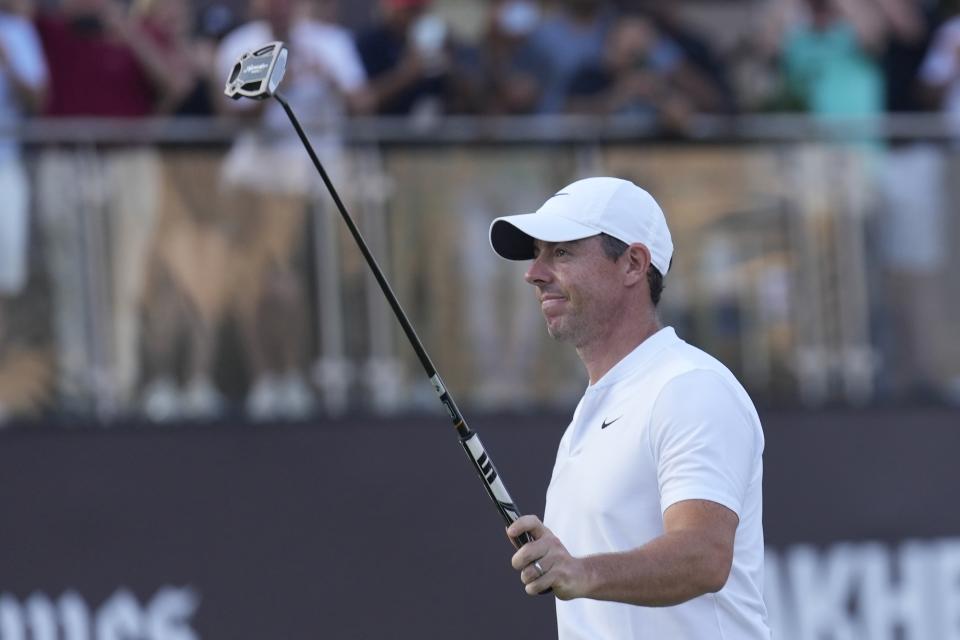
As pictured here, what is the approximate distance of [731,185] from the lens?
29.0 ft

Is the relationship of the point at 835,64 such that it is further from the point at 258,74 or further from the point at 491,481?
the point at 491,481

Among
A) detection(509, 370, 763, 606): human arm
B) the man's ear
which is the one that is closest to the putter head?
→ the man's ear

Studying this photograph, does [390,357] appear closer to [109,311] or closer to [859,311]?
[109,311]

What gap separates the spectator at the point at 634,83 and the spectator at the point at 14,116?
98.5 inches

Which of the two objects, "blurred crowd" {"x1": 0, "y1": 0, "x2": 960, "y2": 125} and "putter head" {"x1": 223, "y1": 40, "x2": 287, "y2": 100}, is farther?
"blurred crowd" {"x1": 0, "y1": 0, "x2": 960, "y2": 125}

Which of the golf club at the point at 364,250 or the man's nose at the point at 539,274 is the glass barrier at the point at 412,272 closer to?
the golf club at the point at 364,250

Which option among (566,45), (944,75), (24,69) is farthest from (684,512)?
(944,75)

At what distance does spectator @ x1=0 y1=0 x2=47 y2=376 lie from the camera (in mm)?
7910

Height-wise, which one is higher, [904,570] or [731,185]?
[731,185]

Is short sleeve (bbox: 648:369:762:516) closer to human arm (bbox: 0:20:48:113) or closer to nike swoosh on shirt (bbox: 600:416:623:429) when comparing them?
nike swoosh on shirt (bbox: 600:416:623:429)

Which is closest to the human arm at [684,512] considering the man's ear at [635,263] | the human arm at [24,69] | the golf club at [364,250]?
the golf club at [364,250]

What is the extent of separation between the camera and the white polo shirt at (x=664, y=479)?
3.80 meters

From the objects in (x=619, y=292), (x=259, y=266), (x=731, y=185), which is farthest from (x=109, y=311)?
(x=619, y=292)

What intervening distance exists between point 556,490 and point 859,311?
16.8ft
